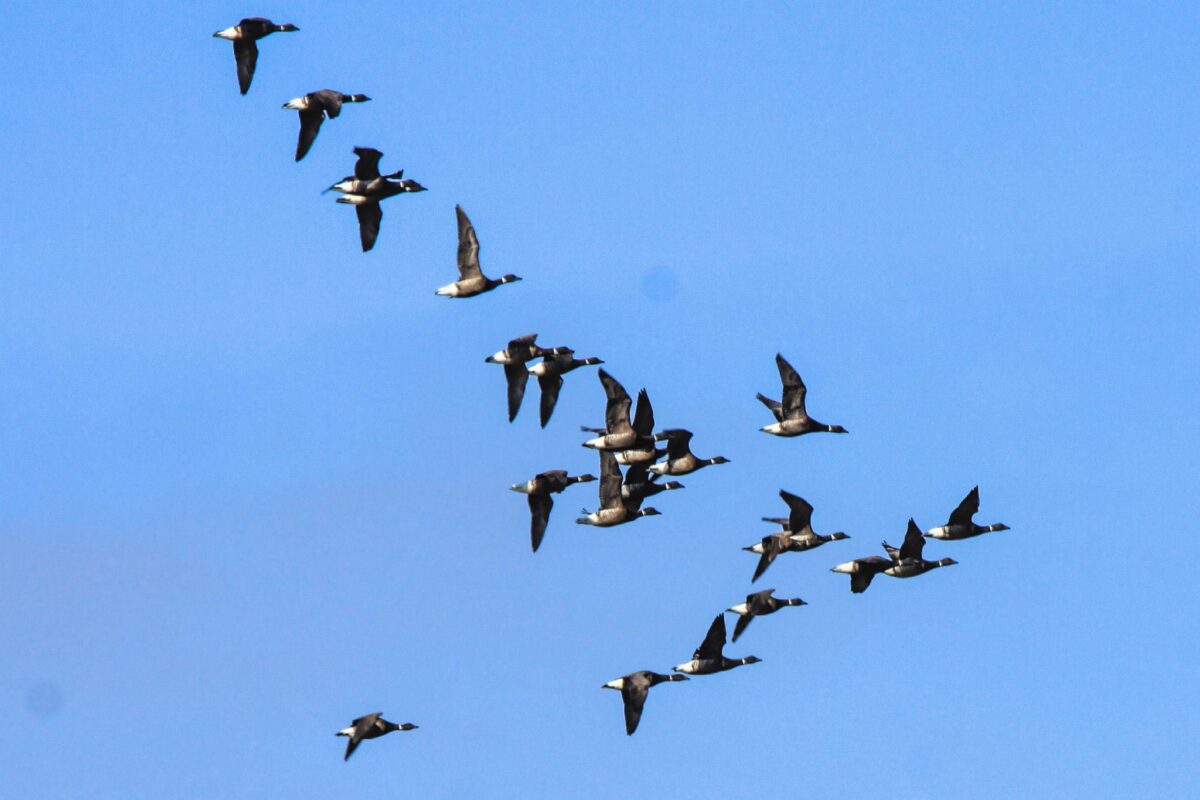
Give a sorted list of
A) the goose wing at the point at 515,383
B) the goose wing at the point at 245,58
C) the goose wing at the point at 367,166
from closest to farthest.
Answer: the goose wing at the point at 245,58, the goose wing at the point at 367,166, the goose wing at the point at 515,383

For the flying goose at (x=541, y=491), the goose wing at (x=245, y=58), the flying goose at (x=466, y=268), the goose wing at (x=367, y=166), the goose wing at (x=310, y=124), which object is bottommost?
the flying goose at (x=541, y=491)

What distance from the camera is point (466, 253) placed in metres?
116

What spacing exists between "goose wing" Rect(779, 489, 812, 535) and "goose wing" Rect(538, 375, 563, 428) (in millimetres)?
10647

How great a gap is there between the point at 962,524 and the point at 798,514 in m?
8.65

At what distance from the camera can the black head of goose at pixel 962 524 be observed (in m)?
124

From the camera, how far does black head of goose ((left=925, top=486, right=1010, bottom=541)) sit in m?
124

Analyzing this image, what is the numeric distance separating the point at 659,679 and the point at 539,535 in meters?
8.01

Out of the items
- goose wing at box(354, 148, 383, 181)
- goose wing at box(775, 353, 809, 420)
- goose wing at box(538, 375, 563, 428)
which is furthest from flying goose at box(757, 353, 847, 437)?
goose wing at box(354, 148, 383, 181)

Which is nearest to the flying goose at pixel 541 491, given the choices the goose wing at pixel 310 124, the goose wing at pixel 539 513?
the goose wing at pixel 539 513

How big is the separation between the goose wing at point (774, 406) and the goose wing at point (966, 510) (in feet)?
32.1

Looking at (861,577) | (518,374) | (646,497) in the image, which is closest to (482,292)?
(518,374)

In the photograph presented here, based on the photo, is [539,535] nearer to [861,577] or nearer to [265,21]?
[861,577]

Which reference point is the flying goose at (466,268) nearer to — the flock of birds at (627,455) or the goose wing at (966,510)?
the flock of birds at (627,455)

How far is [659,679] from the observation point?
4606 inches
